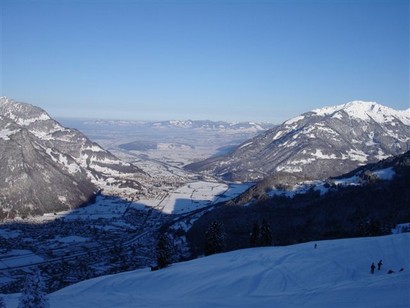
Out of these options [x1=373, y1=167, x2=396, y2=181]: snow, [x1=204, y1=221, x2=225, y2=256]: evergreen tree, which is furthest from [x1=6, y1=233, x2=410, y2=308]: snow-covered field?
[x1=373, y1=167, x2=396, y2=181]: snow

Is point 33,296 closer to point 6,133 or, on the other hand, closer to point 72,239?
point 72,239

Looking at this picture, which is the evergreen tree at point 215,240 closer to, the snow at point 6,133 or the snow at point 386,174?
the snow at point 386,174

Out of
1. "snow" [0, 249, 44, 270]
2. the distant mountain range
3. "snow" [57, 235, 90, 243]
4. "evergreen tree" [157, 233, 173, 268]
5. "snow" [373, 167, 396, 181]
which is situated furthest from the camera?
"snow" [57, 235, 90, 243]

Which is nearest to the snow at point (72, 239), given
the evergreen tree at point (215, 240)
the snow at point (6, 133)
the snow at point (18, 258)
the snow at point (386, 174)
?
the snow at point (18, 258)

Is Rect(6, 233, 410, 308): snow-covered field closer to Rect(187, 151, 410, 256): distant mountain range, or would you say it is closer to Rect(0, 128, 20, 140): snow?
Rect(187, 151, 410, 256): distant mountain range

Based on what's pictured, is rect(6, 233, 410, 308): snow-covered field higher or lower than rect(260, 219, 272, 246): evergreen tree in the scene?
higher

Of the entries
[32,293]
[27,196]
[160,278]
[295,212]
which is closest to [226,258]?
[160,278]
